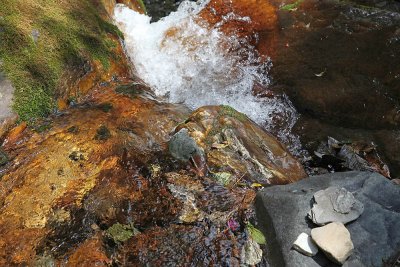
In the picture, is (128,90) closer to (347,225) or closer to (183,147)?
(183,147)

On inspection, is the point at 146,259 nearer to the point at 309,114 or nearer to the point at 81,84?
the point at 81,84

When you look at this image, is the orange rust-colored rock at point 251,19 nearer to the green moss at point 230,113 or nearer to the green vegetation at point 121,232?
the green moss at point 230,113

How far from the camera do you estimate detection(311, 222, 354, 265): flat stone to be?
2736 mm

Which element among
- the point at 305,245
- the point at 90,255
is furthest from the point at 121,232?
the point at 305,245

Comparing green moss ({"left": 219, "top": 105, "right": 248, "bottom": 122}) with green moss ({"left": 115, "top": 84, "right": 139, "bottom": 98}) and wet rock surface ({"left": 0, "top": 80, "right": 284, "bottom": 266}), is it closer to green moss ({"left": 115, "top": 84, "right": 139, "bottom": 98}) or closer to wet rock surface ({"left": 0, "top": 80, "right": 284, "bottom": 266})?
wet rock surface ({"left": 0, "top": 80, "right": 284, "bottom": 266})

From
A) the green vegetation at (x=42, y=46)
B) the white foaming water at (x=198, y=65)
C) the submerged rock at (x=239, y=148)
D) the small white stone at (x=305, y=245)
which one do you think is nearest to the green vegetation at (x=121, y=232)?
the submerged rock at (x=239, y=148)

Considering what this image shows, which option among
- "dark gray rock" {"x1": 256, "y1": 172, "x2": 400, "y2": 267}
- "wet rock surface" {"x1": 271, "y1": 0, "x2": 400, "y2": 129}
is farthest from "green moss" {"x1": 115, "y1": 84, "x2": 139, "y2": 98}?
"wet rock surface" {"x1": 271, "y1": 0, "x2": 400, "y2": 129}

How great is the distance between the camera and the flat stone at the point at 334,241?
8.98 feet

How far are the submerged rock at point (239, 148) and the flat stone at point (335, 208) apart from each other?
37.6 inches

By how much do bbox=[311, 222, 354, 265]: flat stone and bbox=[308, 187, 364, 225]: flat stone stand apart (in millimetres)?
85

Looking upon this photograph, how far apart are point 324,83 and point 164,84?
9.09 feet

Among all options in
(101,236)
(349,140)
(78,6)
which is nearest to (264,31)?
(349,140)

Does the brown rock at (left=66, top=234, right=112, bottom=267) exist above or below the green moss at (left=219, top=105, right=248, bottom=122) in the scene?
above

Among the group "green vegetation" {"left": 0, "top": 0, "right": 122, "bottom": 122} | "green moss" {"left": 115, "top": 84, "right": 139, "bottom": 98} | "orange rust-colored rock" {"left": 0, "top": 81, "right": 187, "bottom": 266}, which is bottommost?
"green moss" {"left": 115, "top": 84, "right": 139, "bottom": 98}
